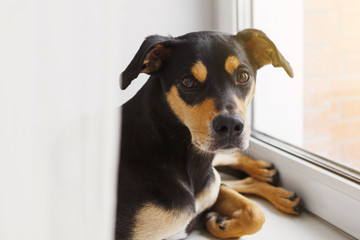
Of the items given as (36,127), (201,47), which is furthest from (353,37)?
→ (36,127)

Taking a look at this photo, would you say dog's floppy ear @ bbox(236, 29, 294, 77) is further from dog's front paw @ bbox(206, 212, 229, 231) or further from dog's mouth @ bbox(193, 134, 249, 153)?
dog's front paw @ bbox(206, 212, 229, 231)

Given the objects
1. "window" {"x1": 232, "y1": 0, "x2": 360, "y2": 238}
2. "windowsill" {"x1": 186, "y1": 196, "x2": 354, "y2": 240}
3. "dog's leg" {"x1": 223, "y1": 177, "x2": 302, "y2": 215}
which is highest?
"window" {"x1": 232, "y1": 0, "x2": 360, "y2": 238}

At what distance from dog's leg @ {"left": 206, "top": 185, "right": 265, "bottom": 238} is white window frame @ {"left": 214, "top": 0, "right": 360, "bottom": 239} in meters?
0.28

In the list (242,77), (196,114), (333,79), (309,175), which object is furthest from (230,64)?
(333,79)

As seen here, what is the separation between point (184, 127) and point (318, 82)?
33.8 inches

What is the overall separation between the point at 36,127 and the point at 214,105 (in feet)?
1.83

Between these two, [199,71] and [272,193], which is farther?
[272,193]

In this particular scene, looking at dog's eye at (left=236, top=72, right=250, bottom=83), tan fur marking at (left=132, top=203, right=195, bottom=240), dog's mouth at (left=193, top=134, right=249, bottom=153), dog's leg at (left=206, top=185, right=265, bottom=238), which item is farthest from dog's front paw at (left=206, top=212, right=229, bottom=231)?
dog's eye at (left=236, top=72, right=250, bottom=83)

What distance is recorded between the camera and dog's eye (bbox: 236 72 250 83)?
113 centimetres

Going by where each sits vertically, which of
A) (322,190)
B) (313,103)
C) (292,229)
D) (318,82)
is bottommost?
(292,229)

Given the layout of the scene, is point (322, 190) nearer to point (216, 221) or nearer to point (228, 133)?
point (216, 221)

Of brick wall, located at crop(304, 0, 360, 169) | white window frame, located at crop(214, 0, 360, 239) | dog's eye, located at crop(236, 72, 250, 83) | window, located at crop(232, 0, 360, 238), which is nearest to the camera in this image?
dog's eye, located at crop(236, 72, 250, 83)

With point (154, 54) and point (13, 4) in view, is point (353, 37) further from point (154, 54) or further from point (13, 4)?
point (13, 4)

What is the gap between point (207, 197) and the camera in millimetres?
1296
